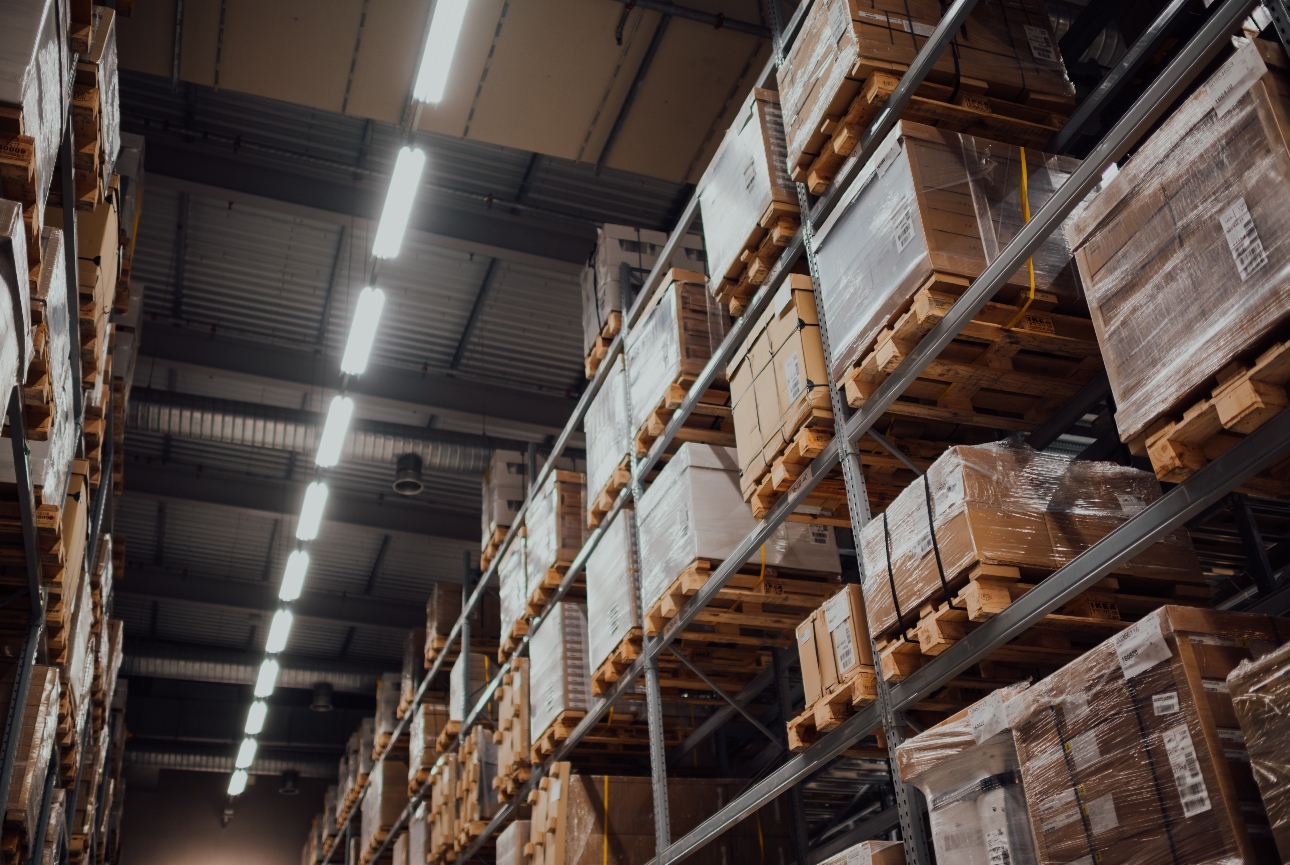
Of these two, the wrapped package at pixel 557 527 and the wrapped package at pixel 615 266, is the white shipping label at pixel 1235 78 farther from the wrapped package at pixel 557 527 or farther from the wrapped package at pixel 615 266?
the wrapped package at pixel 557 527

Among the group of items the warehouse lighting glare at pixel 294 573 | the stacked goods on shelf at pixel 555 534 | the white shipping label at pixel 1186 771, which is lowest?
the white shipping label at pixel 1186 771

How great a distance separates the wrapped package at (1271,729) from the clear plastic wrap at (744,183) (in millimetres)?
4005

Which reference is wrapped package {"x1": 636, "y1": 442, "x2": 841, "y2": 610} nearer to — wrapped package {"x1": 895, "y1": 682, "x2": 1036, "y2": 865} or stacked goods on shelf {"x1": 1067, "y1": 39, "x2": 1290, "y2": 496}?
wrapped package {"x1": 895, "y1": 682, "x2": 1036, "y2": 865}

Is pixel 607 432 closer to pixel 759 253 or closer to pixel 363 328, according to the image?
pixel 759 253

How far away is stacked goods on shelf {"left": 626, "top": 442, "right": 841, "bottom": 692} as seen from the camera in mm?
6621

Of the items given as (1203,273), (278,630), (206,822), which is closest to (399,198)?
(1203,273)

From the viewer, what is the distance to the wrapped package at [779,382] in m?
5.80

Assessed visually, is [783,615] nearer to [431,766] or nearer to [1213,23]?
[1213,23]

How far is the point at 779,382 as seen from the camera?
6.07 metres

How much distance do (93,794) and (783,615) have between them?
10695mm

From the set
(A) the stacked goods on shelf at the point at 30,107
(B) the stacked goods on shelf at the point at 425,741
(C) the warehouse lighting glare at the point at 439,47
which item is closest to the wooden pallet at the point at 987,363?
(A) the stacked goods on shelf at the point at 30,107

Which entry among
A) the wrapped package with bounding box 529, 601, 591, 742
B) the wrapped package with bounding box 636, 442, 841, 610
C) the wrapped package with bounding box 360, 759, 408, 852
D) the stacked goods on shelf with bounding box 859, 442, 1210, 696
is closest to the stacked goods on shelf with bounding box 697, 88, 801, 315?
the wrapped package with bounding box 636, 442, 841, 610

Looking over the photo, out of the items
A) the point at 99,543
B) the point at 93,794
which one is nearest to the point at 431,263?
the point at 99,543

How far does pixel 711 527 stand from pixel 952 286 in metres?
2.34
